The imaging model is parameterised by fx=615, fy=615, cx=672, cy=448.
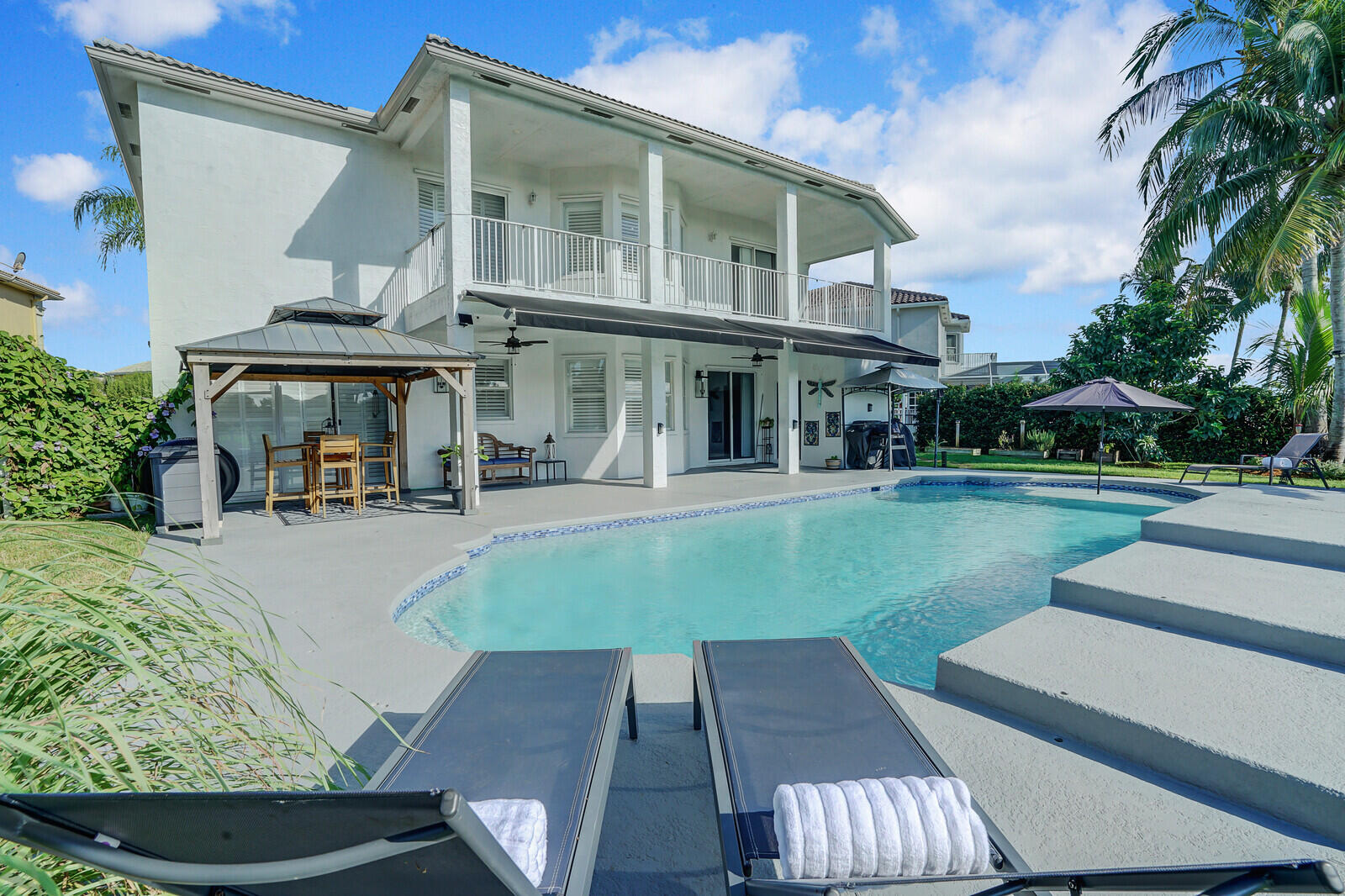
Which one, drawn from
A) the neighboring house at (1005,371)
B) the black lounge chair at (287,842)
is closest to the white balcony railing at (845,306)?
the black lounge chair at (287,842)

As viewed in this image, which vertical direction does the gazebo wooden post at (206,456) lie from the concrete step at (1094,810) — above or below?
above

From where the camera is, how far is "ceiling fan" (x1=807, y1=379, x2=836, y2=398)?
51.7 ft

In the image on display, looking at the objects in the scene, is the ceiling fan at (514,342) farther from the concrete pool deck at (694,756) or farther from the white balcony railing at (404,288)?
the concrete pool deck at (694,756)

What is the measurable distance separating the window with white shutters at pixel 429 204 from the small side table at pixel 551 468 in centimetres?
485

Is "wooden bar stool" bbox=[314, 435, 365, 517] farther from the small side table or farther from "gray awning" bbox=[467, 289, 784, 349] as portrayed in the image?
the small side table

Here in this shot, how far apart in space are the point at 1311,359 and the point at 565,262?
604 inches

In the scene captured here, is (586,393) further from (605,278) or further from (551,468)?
(605,278)

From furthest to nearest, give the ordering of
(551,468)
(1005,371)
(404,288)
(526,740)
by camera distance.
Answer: (1005,371) → (551,468) → (404,288) → (526,740)

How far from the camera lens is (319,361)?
7324 millimetres

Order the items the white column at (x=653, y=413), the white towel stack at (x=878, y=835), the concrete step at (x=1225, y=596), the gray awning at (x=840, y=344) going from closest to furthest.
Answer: the white towel stack at (x=878, y=835) → the concrete step at (x=1225, y=596) → the white column at (x=653, y=413) → the gray awning at (x=840, y=344)

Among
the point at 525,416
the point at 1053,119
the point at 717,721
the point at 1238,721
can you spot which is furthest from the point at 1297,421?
the point at 717,721

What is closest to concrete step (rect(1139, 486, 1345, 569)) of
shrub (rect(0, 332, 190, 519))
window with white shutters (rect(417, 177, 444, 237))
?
shrub (rect(0, 332, 190, 519))

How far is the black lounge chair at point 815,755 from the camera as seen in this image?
112 cm

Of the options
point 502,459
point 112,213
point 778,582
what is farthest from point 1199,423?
point 112,213
